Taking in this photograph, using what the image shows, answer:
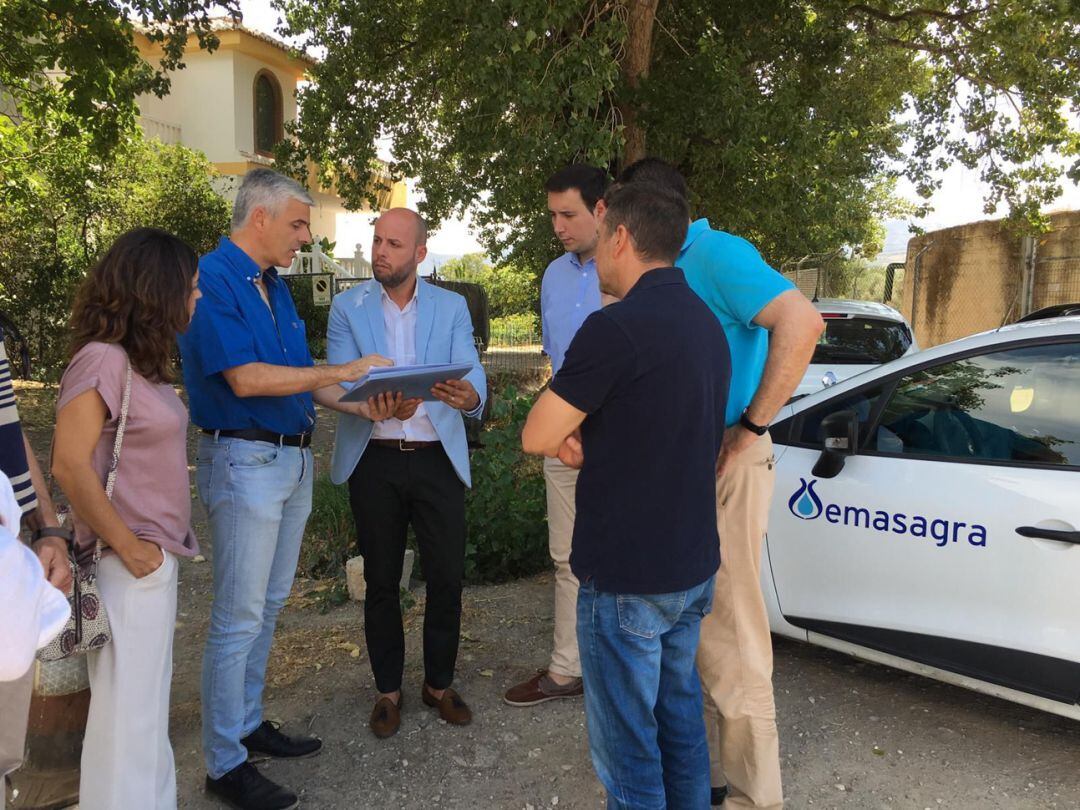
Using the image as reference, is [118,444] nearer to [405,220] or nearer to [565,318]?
[405,220]

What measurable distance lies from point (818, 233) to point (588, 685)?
9.85 m

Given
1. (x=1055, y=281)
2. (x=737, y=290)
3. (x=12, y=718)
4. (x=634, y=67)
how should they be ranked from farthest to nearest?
(x=1055, y=281) → (x=634, y=67) → (x=737, y=290) → (x=12, y=718)

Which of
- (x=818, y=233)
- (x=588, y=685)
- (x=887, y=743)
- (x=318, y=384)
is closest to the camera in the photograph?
(x=588, y=685)

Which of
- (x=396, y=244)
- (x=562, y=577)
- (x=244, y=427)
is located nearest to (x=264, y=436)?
(x=244, y=427)

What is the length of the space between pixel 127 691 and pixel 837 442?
2.60 meters

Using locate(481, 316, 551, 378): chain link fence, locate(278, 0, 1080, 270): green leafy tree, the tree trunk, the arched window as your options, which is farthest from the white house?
the tree trunk

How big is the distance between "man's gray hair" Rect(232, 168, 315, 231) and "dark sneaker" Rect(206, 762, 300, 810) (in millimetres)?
1873

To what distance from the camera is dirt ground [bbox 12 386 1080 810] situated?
9.92ft

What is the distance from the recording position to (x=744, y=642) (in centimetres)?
260

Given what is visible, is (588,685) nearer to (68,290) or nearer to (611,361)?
(611,361)

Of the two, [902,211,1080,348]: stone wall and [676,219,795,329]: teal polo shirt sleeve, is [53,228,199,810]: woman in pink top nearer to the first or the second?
[676,219,795,329]: teal polo shirt sleeve

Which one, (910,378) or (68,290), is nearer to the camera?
(910,378)

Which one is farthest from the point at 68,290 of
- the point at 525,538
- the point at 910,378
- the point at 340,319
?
the point at 910,378

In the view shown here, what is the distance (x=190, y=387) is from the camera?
9.25 ft
